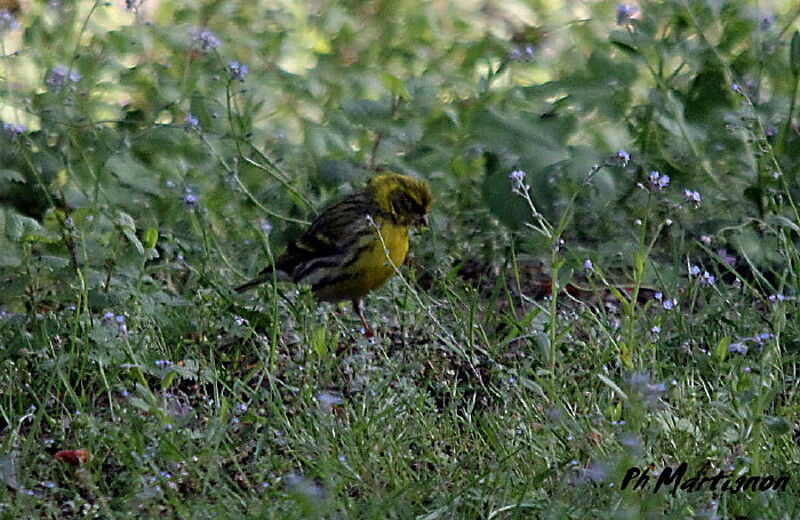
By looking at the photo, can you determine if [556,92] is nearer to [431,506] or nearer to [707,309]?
[707,309]

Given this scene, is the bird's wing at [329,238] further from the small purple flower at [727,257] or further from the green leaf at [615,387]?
the green leaf at [615,387]

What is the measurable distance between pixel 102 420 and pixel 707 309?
6.77 feet

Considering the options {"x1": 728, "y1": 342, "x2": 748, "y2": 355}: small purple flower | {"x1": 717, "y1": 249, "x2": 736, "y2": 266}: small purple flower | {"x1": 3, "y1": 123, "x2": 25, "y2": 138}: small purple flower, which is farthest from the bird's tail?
{"x1": 728, "y1": 342, "x2": 748, "y2": 355}: small purple flower

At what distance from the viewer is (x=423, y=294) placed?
5105 millimetres

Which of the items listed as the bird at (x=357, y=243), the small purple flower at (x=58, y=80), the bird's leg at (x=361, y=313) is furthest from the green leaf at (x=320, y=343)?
the small purple flower at (x=58, y=80)

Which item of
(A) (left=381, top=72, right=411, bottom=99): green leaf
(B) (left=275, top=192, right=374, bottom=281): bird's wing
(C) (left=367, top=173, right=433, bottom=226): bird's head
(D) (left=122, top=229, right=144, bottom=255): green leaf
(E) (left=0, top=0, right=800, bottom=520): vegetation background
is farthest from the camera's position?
(A) (left=381, top=72, right=411, bottom=99): green leaf

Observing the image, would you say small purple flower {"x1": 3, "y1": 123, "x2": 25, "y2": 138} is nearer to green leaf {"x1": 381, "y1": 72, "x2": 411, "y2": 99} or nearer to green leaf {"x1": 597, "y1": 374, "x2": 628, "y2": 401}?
green leaf {"x1": 381, "y1": 72, "x2": 411, "y2": 99}

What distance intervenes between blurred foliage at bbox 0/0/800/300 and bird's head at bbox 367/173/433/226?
0.22 meters

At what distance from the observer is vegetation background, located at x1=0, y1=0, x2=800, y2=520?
12.2 feet

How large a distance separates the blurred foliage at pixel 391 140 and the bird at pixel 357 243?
19cm

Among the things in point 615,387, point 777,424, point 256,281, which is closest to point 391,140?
point 256,281

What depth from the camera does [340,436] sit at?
3992mm

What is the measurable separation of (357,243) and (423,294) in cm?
55

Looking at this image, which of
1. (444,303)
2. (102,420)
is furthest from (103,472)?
(444,303)
